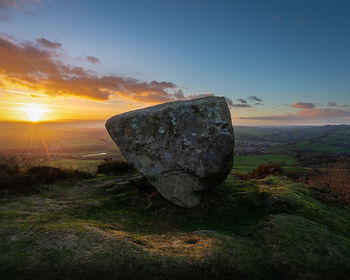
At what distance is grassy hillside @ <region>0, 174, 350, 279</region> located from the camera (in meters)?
4.39

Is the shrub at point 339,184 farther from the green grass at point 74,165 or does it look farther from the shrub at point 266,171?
the green grass at point 74,165

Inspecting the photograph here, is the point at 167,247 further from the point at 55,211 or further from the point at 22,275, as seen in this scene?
the point at 55,211

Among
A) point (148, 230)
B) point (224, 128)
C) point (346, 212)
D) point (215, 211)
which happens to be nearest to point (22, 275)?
point (148, 230)

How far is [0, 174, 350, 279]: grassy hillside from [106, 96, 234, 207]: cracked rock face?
109 centimetres

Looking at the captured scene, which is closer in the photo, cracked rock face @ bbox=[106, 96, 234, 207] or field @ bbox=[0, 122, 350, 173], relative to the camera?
cracked rock face @ bbox=[106, 96, 234, 207]

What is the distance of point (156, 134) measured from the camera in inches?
361

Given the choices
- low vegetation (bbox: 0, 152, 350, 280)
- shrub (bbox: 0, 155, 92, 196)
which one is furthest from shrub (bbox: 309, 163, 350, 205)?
shrub (bbox: 0, 155, 92, 196)

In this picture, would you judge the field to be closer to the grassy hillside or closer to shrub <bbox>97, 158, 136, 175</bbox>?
shrub <bbox>97, 158, 136, 175</bbox>

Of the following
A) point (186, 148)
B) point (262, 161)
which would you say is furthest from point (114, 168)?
point (262, 161)

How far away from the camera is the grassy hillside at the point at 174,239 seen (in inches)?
173

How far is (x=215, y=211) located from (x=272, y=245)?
3223 millimetres

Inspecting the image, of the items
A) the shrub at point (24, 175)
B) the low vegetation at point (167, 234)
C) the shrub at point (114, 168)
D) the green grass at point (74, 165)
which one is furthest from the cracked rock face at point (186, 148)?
the green grass at point (74, 165)

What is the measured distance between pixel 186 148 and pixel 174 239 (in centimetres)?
382

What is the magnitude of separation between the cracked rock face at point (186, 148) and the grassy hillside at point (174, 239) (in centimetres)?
109
